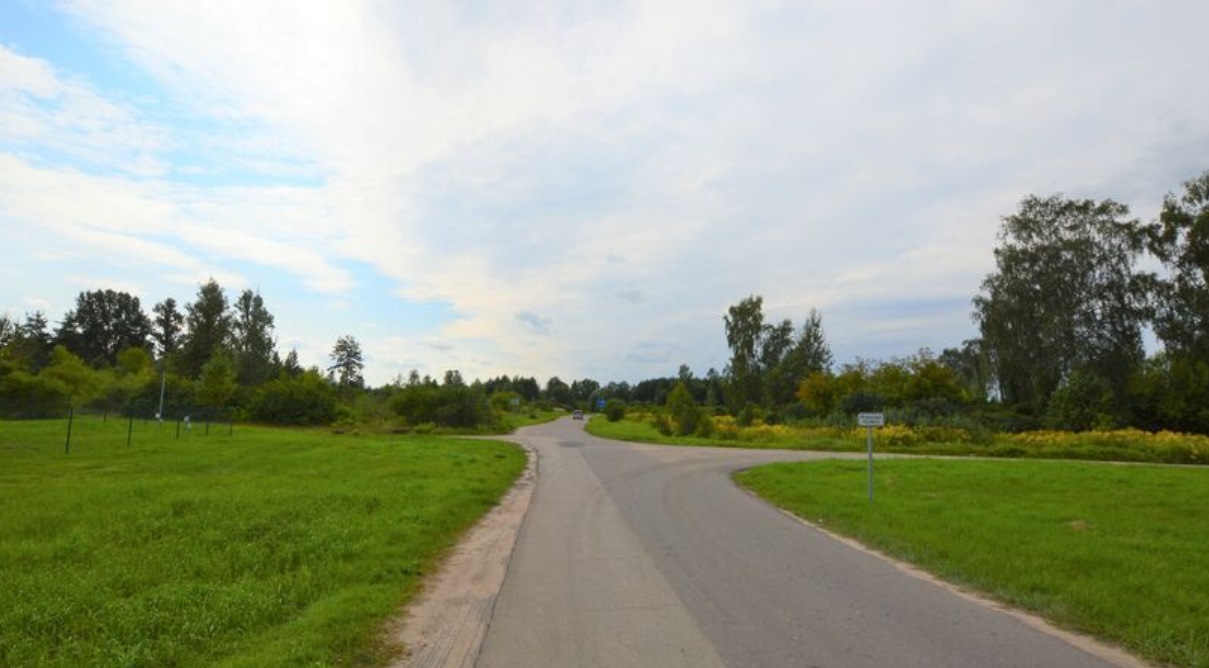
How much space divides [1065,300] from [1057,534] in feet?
142

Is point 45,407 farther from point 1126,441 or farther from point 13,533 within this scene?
point 1126,441

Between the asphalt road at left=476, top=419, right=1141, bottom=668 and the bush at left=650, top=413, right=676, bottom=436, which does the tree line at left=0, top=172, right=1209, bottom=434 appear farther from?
the asphalt road at left=476, top=419, right=1141, bottom=668

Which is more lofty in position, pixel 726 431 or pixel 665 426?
pixel 665 426

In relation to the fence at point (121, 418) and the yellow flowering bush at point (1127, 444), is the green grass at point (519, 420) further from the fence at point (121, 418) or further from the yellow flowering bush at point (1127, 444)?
the yellow flowering bush at point (1127, 444)

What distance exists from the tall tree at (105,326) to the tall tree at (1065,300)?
111266 millimetres

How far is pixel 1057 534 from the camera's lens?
11180mm

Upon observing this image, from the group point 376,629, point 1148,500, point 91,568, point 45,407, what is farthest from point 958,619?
point 45,407

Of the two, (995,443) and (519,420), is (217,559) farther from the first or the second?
(519,420)

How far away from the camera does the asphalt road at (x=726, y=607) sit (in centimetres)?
576

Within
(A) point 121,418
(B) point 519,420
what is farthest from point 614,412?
(A) point 121,418

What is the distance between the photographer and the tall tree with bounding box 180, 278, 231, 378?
78.2 meters

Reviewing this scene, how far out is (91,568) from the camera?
27.3 feet

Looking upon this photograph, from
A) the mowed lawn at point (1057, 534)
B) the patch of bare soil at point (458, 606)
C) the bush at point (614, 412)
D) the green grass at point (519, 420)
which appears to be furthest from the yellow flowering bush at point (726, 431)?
the bush at point (614, 412)

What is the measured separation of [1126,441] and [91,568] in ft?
128
